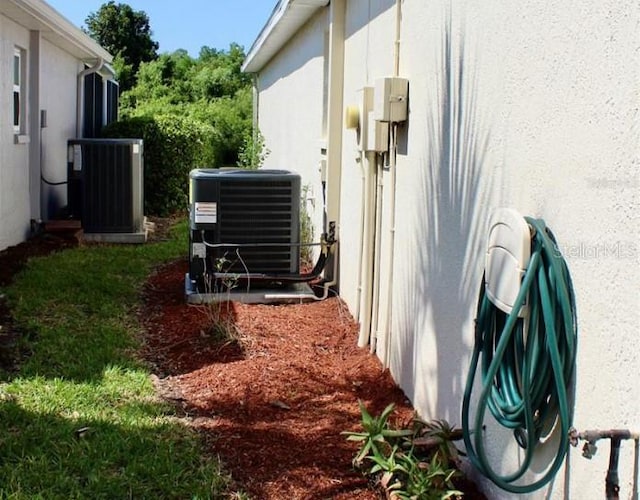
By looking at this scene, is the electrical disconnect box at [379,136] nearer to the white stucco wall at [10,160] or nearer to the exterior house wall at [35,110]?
the exterior house wall at [35,110]

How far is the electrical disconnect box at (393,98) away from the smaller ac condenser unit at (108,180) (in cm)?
700

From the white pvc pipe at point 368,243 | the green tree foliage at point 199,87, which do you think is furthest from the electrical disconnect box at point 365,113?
the green tree foliage at point 199,87

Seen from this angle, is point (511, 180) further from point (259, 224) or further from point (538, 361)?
point (259, 224)

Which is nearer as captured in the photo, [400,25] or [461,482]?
[461,482]

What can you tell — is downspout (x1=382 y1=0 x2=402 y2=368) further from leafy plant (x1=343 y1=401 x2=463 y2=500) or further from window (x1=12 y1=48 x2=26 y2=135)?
window (x1=12 y1=48 x2=26 y2=135)

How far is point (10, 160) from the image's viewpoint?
10.2 m

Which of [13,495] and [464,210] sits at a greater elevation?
[464,210]

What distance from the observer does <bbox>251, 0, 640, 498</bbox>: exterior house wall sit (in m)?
2.37

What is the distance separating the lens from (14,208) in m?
10.6

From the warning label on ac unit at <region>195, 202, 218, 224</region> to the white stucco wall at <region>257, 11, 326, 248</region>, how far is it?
175cm

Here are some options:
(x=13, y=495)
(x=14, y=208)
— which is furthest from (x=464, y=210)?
(x=14, y=208)

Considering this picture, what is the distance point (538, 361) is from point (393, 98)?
2848mm

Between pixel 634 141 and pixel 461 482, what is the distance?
6.52ft

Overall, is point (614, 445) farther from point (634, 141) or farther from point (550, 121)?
point (550, 121)
